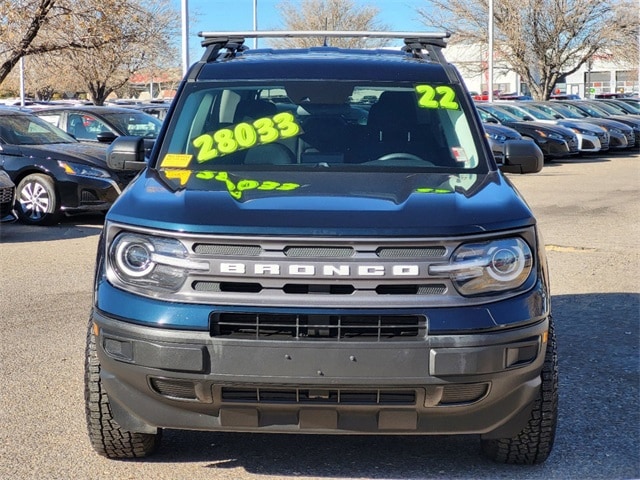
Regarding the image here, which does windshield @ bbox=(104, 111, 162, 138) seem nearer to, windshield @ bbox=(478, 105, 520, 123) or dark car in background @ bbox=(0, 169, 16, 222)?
dark car in background @ bbox=(0, 169, 16, 222)

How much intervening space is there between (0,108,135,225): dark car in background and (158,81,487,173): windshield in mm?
7434

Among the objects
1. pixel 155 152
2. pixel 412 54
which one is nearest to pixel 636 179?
pixel 412 54

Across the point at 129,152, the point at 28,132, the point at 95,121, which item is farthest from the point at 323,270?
the point at 95,121

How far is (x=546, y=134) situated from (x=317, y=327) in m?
22.0

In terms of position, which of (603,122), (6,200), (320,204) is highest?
(320,204)

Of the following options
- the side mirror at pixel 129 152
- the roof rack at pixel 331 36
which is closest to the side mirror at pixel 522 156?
the roof rack at pixel 331 36

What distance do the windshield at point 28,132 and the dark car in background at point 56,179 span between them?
4 cm

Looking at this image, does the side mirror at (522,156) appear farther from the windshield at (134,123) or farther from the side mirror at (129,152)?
the windshield at (134,123)

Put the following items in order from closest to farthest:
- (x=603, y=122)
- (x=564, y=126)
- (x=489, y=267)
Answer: (x=489, y=267), (x=564, y=126), (x=603, y=122)

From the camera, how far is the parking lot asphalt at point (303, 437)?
4168mm

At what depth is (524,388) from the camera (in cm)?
374

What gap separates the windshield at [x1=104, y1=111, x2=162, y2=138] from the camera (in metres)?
14.9

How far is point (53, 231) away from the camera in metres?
12.2

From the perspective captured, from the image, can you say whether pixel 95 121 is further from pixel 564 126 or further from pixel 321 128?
pixel 564 126
